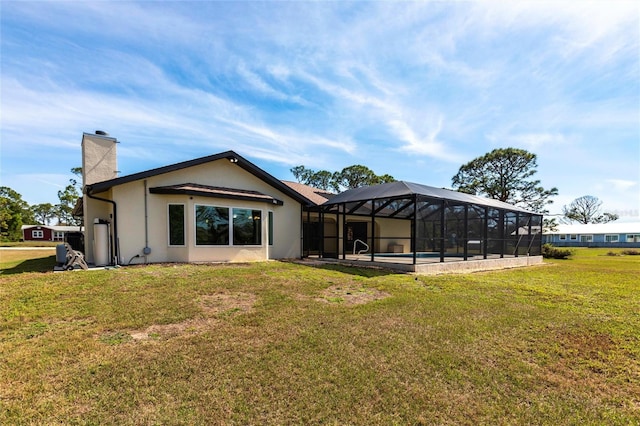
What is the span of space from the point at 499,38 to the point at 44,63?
13.2 metres

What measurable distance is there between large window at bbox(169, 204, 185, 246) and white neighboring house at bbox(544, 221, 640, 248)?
147 feet

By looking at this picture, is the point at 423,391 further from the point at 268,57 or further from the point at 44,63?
the point at 44,63

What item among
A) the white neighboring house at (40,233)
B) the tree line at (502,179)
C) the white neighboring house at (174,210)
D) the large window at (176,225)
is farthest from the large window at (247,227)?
the white neighboring house at (40,233)

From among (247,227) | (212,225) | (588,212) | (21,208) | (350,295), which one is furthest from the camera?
(588,212)

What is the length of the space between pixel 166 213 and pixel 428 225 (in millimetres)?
10345

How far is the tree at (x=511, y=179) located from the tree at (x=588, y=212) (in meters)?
37.8

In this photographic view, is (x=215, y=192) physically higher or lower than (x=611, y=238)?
higher

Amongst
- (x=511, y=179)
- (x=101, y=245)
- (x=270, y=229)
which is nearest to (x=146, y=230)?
(x=101, y=245)

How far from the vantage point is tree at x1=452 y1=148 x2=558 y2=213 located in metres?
30.2

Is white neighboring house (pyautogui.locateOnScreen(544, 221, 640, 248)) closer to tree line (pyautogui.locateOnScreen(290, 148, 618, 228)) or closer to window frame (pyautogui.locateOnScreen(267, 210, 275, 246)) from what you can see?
tree line (pyautogui.locateOnScreen(290, 148, 618, 228))

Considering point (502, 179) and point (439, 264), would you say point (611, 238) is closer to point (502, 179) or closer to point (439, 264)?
point (502, 179)

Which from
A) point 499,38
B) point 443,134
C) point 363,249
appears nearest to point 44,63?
point 499,38

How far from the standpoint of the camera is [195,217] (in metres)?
10.7

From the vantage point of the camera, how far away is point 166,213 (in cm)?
1062
